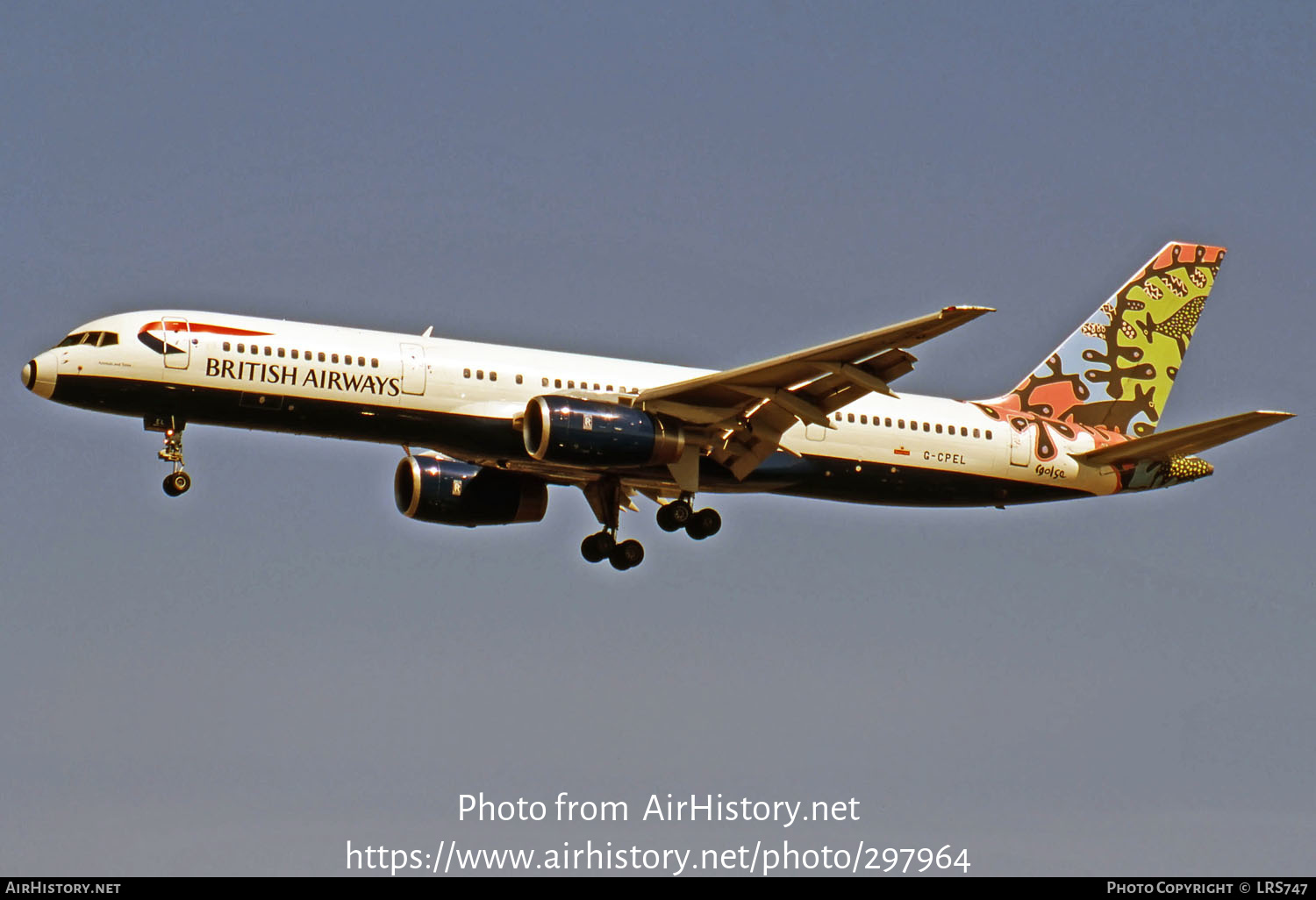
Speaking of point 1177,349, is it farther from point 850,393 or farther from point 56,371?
point 56,371

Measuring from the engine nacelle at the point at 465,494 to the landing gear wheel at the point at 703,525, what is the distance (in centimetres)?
443

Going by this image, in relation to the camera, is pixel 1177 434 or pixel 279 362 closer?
pixel 279 362

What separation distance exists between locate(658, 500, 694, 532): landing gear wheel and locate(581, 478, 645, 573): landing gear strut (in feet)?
5.18

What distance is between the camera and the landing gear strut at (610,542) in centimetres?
5116

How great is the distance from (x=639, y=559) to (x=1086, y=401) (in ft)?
42.8

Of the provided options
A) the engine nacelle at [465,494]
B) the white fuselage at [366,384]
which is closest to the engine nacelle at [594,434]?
the white fuselage at [366,384]

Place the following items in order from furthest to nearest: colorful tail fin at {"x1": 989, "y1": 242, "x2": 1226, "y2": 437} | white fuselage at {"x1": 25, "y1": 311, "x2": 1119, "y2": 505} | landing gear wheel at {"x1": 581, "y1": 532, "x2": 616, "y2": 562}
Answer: colorful tail fin at {"x1": 989, "y1": 242, "x2": 1226, "y2": 437}, landing gear wheel at {"x1": 581, "y1": 532, "x2": 616, "y2": 562}, white fuselage at {"x1": 25, "y1": 311, "x2": 1119, "y2": 505}

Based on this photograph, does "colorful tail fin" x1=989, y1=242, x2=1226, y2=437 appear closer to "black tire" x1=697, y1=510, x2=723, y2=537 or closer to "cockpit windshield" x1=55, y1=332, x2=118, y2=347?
"black tire" x1=697, y1=510, x2=723, y2=537

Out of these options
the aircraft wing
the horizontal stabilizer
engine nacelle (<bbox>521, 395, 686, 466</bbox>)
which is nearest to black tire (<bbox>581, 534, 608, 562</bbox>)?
the aircraft wing

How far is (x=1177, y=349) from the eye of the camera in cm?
5694

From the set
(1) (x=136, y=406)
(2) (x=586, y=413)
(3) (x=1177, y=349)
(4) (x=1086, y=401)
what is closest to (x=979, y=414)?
(4) (x=1086, y=401)

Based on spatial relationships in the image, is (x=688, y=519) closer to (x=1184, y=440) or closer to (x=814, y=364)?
(x=814, y=364)

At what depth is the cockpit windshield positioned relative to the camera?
148 ft

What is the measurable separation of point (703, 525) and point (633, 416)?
14.7ft
